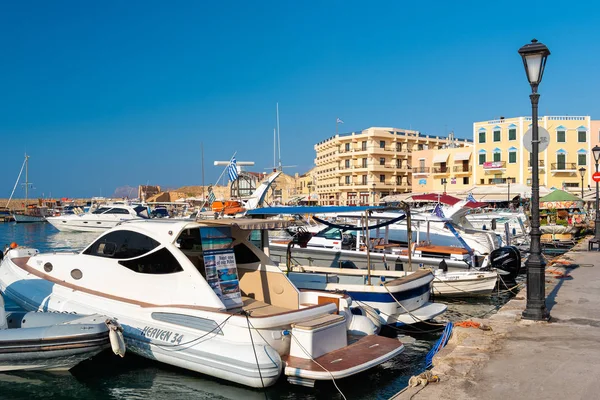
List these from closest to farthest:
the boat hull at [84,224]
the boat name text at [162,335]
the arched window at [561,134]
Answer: the boat name text at [162,335] < the boat hull at [84,224] < the arched window at [561,134]

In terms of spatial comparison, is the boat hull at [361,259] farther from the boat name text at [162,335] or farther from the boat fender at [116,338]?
the boat fender at [116,338]

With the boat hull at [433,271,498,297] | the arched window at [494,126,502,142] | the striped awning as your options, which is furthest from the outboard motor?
the striped awning

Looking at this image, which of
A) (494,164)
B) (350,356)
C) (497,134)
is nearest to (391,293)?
(350,356)

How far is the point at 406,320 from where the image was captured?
38.0 ft

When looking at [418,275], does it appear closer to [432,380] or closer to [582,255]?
[432,380]

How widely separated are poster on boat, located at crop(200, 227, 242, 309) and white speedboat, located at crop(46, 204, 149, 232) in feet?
134

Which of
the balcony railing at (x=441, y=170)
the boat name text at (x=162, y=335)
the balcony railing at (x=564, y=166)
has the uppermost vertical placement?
the balcony railing at (x=441, y=170)

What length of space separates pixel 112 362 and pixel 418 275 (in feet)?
21.9

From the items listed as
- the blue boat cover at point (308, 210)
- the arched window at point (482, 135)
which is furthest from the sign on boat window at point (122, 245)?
the arched window at point (482, 135)

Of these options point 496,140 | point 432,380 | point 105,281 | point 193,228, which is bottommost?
point 432,380

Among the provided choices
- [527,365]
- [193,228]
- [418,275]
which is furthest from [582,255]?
[193,228]

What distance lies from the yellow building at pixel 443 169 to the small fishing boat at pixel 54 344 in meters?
59.9

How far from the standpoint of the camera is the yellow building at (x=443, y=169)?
67.4 metres

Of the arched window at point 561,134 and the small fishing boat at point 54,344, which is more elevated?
the arched window at point 561,134
